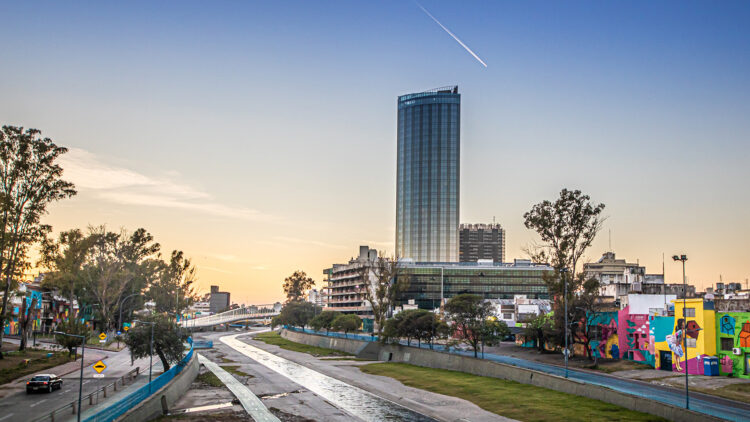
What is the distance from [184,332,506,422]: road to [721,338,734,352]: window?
1183 inches

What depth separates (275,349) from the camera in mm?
127188

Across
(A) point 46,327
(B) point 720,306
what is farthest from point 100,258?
(B) point 720,306

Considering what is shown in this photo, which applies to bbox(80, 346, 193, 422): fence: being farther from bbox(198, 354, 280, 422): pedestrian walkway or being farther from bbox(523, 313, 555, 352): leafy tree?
bbox(523, 313, 555, 352): leafy tree

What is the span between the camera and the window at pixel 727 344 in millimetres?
61781

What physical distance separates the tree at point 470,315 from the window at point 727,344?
94.1 feet

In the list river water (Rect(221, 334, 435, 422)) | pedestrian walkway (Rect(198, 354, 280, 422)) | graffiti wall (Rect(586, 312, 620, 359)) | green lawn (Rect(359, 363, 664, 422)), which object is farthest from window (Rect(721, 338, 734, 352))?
pedestrian walkway (Rect(198, 354, 280, 422))

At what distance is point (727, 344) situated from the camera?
62.2 m

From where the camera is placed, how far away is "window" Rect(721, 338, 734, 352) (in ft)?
203

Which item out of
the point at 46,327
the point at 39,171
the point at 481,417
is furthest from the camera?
the point at 46,327

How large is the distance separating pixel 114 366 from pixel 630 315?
228ft

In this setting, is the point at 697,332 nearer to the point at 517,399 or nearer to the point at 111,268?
the point at 517,399

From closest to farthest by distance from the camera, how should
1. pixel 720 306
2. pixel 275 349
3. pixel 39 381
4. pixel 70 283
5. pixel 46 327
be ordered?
1. pixel 39 381
2. pixel 720 306
3. pixel 70 283
4. pixel 275 349
5. pixel 46 327

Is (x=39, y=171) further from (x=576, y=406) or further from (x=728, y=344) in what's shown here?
(x=728, y=344)

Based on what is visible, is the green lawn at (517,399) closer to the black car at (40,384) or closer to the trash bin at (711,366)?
the trash bin at (711,366)
